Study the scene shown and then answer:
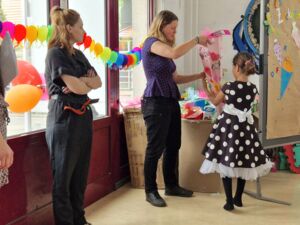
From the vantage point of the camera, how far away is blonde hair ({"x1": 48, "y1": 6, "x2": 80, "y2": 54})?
7.57 feet

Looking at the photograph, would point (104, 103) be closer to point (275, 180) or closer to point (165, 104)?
point (165, 104)

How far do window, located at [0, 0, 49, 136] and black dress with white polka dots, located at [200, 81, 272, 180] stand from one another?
1.24 meters

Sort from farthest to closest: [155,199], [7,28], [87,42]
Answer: [155,199], [87,42], [7,28]

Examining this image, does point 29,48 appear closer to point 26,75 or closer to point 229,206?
point 26,75

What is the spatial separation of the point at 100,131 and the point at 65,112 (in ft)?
3.16

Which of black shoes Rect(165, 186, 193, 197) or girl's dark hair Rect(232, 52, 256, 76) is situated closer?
girl's dark hair Rect(232, 52, 256, 76)

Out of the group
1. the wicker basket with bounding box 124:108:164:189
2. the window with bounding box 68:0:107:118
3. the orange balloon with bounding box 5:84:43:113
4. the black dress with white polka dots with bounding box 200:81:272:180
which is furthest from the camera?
the wicker basket with bounding box 124:108:164:189

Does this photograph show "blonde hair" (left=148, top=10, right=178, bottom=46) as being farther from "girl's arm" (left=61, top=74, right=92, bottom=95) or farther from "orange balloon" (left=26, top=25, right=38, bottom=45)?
"orange balloon" (left=26, top=25, right=38, bottom=45)

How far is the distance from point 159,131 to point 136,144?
1.84ft

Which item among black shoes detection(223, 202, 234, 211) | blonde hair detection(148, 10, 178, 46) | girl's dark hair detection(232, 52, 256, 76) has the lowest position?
black shoes detection(223, 202, 234, 211)

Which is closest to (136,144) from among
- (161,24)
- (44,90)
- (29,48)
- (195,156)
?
(195,156)

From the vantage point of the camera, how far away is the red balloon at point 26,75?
7.45 feet

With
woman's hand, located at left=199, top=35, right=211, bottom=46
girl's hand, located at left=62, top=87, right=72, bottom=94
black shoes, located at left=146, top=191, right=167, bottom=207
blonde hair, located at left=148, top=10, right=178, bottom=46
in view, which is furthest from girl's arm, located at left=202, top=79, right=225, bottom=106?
girl's hand, located at left=62, top=87, right=72, bottom=94

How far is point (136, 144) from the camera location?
357cm
